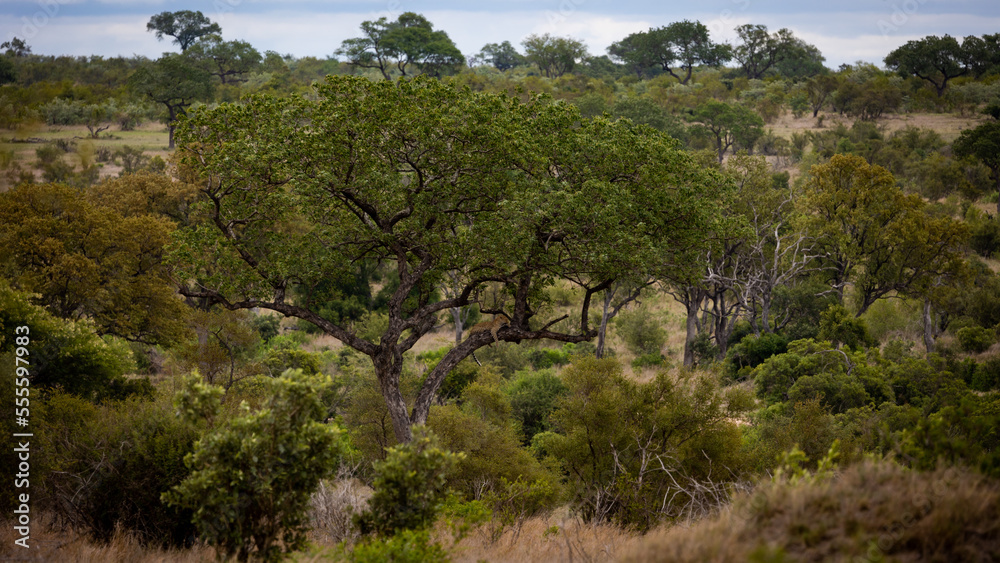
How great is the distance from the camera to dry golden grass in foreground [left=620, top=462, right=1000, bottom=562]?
4.68 metres

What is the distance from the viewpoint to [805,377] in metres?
17.3

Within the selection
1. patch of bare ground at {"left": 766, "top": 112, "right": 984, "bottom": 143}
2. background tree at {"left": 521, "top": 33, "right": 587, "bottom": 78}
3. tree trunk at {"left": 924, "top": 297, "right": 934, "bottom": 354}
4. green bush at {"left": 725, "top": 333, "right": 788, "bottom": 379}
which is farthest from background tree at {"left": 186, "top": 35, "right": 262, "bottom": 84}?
tree trunk at {"left": 924, "top": 297, "right": 934, "bottom": 354}

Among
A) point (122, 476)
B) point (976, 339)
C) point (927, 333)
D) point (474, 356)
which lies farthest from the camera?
point (927, 333)

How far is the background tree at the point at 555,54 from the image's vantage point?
8794 cm

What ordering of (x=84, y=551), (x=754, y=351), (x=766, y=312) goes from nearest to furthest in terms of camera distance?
1. (x=84, y=551)
2. (x=754, y=351)
3. (x=766, y=312)

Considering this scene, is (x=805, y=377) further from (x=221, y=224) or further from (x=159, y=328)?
(x=159, y=328)

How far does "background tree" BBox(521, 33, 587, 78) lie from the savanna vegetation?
63.1m

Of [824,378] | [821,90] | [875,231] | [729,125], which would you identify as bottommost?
[824,378]

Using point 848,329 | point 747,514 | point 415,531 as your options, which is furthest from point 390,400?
point 848,329

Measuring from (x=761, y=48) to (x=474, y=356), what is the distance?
80.2 meters

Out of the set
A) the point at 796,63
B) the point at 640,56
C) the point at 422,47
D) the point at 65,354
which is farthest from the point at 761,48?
the point at 65,354

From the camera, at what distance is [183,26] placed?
79.6m

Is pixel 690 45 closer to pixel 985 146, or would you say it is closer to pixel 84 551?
pixel 985 146

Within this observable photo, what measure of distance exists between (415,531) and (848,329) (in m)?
19.4
